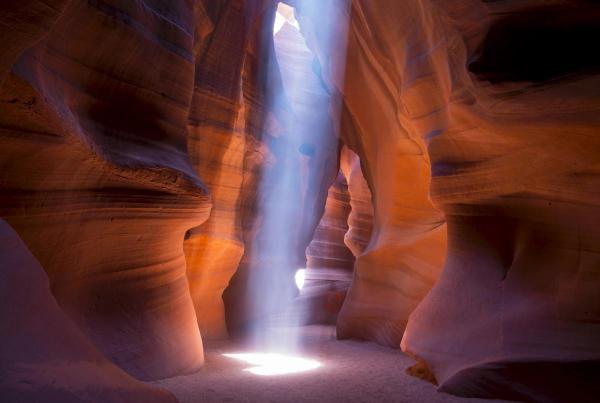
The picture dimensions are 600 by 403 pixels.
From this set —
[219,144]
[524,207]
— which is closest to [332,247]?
[219,144]

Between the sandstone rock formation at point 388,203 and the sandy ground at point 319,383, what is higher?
the sandstone rock formation at point 388,203

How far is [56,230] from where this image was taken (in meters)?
4.35

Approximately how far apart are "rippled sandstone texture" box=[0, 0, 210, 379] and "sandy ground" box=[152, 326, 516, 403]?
442 millimetres

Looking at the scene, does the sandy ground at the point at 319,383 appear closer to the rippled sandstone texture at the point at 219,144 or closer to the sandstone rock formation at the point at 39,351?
the sandstone rock formation at the point at 39,351

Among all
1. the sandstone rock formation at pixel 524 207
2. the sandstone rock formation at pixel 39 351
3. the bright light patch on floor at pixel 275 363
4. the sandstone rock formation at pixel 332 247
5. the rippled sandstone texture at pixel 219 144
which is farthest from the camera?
the sandstone rock formation at pixel 332 247

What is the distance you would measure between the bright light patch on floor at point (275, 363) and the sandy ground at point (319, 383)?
15cm

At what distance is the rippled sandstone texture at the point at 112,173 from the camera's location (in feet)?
12.7

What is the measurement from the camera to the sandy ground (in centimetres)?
441

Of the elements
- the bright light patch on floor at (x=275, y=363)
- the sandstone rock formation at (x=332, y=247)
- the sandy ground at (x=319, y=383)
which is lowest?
the bright light patch on floor at (x=275, y=363)

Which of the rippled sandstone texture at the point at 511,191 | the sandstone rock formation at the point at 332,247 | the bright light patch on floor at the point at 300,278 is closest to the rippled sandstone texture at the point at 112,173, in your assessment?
the rippled sandstone texture at the point at 511,191

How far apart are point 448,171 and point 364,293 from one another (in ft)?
13.7

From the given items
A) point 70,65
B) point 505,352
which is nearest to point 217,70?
point 70,65

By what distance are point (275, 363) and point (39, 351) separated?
181 inches

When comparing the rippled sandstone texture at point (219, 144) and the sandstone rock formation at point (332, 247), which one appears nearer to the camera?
the rippled sandstone texture at point (219, 144)
